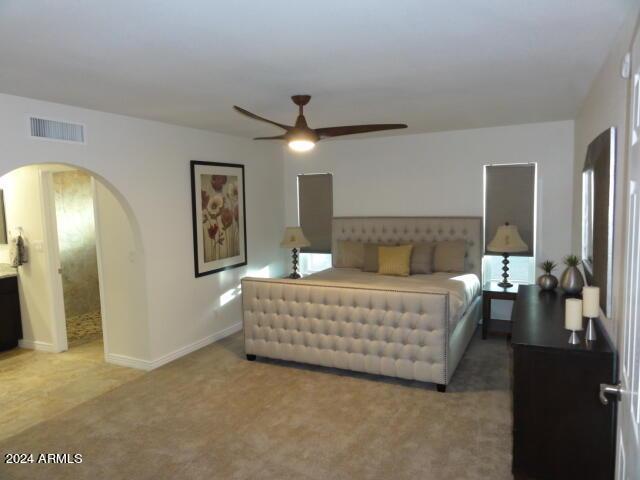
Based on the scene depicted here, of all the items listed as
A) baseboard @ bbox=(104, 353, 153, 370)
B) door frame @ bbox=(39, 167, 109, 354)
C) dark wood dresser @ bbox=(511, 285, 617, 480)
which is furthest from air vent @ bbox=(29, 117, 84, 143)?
dark wood dresser @ bbox=(511, 285, 617, 480)

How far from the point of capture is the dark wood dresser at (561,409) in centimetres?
229

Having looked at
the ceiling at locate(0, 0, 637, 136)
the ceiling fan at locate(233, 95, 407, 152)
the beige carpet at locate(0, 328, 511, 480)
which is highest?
the ceiling at locate(0, 0, 637, 136)

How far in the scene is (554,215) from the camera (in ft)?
17.1

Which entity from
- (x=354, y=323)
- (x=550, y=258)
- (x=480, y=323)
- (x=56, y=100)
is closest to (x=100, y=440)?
(x=354, y=323)

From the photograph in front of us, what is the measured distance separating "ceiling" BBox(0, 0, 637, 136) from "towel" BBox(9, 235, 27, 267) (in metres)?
2.21

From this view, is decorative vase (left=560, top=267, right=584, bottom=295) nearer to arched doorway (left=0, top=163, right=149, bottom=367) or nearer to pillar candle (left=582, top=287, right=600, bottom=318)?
pillar candle (left=582, top=287, right=600, bottom=318)

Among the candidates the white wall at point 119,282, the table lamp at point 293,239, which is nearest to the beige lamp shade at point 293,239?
the table lamp at point 293,239

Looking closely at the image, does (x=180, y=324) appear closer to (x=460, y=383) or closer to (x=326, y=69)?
(x=460, y=383)

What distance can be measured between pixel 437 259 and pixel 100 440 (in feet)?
12.7

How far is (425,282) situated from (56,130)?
3672mm

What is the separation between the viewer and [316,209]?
6.61 metres

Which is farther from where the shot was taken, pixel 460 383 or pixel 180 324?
pixel 180 324

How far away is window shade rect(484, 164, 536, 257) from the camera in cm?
536

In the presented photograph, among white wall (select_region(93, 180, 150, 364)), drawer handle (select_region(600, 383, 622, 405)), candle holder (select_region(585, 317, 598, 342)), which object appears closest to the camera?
drawer handle (select_region(600, 383, 622, 405))
